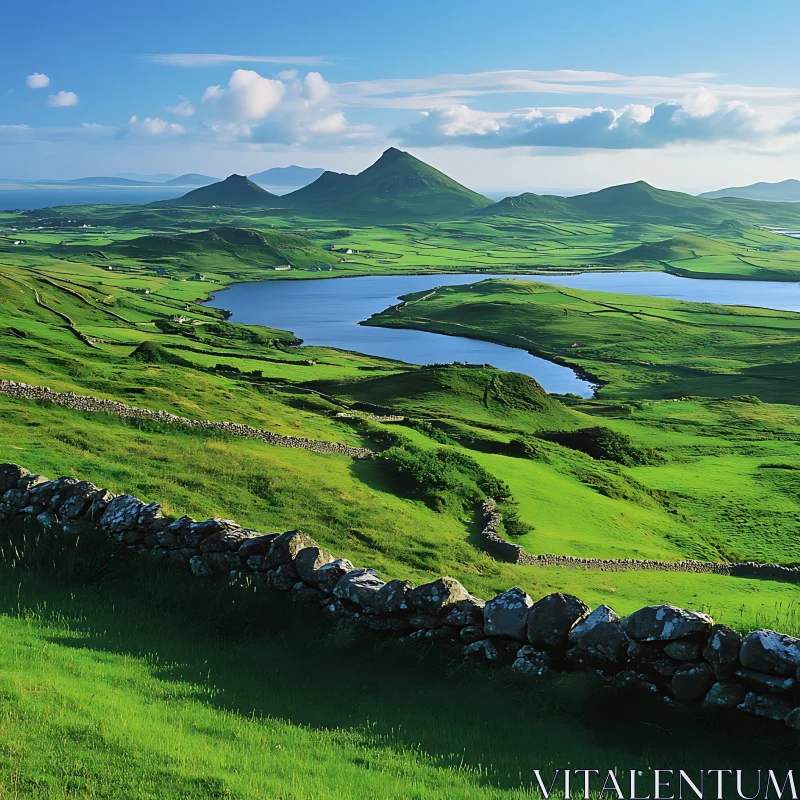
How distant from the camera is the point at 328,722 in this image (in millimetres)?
10406

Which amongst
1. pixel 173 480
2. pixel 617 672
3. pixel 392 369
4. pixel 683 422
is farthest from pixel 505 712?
pixel 392 369

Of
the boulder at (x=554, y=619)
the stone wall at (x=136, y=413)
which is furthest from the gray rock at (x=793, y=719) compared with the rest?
the stone wall at (x=136, y=413)

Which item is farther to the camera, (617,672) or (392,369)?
(392,369)

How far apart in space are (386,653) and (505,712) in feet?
7.27

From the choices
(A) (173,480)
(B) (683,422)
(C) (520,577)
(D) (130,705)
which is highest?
(D) (130,705)

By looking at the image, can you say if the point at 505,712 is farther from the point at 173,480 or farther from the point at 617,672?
the point at 173,480

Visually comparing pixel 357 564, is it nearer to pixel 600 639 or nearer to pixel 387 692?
pixel 387 692

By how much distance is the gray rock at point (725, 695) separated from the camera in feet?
32.7

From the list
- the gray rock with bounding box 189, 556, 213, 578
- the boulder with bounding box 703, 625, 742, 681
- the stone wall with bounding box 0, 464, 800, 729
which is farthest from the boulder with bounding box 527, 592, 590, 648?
the gray rock with bounding box 189, 556, 213, 578

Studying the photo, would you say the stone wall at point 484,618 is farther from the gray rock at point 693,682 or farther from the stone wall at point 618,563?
the stone wall at point 618,563

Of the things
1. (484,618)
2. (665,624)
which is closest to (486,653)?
(484,618)

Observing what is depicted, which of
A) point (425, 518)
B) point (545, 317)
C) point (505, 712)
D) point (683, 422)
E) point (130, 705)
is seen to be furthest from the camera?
point (545, 317)

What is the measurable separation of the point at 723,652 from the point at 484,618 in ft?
11.0

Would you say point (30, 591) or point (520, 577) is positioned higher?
point (30, 591)
